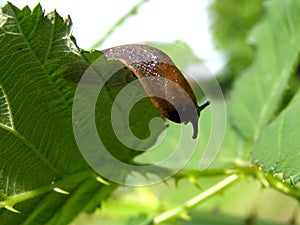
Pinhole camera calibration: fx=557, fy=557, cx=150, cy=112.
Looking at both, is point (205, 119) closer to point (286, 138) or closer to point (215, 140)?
point (215, 140)

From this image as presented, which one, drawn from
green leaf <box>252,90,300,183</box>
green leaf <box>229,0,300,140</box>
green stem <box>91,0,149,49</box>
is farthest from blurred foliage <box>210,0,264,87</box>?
green leaf <box>252,90,300,183</box>

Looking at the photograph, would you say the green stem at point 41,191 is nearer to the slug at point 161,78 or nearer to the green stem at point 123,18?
the slug at point 161,78

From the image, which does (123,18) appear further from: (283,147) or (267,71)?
(283,147)

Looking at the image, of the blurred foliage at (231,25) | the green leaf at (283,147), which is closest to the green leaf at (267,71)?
the green leaf at (283,147)

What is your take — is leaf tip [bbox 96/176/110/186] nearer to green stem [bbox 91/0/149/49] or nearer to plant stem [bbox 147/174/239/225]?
plant stem [bbox 147/174/239/225]

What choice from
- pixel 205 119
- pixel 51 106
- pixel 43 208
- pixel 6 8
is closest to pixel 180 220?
pixel 205 119

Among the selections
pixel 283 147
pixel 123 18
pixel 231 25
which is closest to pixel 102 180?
pixel 283 147
